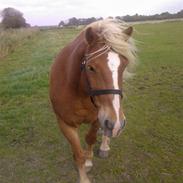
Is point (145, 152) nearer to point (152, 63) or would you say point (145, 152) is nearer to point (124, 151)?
point (124, 151)

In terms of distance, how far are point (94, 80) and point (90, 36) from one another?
1.34 feet

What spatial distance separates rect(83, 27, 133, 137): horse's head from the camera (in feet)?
8.29

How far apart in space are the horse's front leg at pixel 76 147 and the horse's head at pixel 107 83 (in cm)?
85

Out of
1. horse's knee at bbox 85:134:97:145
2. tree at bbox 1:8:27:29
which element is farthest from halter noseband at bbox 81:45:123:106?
tree at bbox 1:8:27:29

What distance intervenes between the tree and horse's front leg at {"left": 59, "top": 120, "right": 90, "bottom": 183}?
55.5m

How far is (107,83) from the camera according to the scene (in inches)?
100

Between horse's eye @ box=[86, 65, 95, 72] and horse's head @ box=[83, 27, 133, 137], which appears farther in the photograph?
horse's eye @ box=[86, 65, 95, 72]

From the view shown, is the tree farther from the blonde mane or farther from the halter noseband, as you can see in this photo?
the halter noseband

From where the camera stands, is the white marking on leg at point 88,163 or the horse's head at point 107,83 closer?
the horse's head at point 107,83

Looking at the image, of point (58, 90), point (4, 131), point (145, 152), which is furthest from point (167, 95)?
point (58, 90)

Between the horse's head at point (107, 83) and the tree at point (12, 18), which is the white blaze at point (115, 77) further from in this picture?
the tree at point (12, 18)

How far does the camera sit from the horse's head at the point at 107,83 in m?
2.53

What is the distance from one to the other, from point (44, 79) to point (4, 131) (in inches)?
143

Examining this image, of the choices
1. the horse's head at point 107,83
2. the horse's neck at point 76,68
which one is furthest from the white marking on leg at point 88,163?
the horse's head at point 107,83
